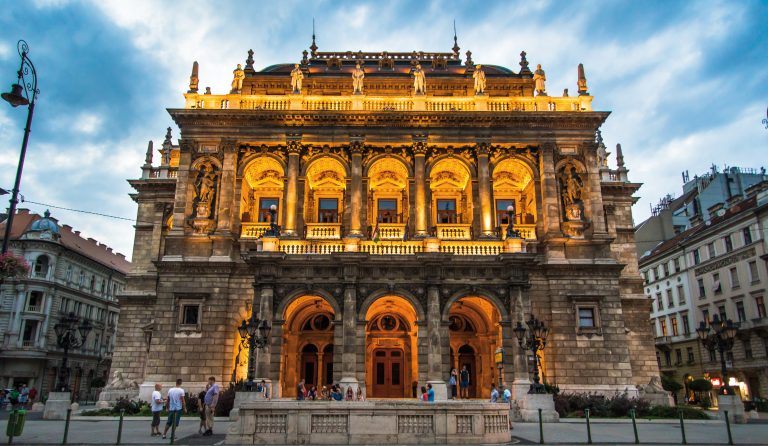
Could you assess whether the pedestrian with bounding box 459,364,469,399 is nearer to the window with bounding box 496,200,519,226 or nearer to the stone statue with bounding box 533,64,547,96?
the window with bounding box 496,200,519,226

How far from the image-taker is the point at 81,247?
63031mm

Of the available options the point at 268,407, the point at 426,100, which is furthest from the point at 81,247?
the point at 268,407

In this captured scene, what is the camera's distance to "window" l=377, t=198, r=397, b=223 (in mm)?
36469

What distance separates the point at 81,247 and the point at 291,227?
135 feet

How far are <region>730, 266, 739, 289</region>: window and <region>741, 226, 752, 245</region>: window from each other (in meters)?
2.65

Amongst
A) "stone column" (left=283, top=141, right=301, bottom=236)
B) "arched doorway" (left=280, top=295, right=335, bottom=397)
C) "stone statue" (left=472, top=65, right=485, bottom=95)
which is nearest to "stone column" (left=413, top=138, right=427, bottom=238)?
"stone statue" (left=472, top=65, right=485, bottom=95)

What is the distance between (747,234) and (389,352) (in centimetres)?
3102

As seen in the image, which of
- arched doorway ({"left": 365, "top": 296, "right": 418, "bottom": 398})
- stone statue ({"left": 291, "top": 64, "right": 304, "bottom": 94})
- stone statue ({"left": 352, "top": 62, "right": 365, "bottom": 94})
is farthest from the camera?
stone statue ({"left": 291, "top": 64, "right": 304, "bottom": 94})

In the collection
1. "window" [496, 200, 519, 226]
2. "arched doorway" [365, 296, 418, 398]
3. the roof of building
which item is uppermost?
the roof of building

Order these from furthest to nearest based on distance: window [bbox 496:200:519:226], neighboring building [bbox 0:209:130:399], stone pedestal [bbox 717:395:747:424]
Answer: neighboring building [bbox 0:209:130:399], window [bbox 496:200:519:226], stone pedestal [bbox 717:395:747:424]

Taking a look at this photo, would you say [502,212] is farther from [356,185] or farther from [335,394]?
[335,394]

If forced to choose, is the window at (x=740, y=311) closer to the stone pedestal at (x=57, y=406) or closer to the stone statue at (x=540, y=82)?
the stone statue at (x=540, y=82)

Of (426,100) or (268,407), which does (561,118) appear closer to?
(426,100)

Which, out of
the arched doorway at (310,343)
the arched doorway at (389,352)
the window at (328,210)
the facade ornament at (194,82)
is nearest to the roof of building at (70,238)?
the facade ornament at (194,82)
